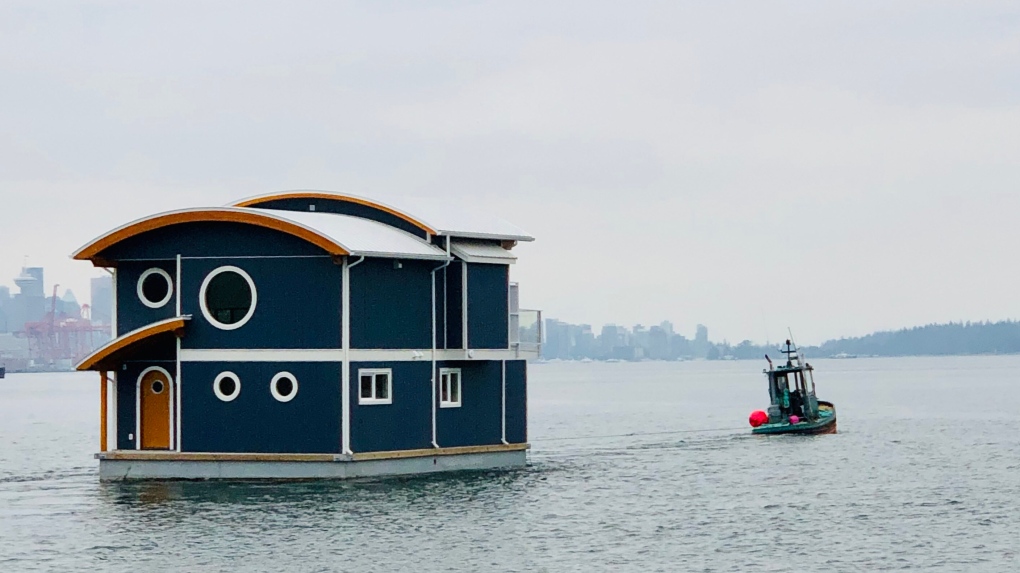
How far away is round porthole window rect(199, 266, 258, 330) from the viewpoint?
142ft

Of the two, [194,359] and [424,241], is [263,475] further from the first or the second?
[424,241]

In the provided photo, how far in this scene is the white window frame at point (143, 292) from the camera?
146ft

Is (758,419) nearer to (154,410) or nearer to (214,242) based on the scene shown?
(154,410)

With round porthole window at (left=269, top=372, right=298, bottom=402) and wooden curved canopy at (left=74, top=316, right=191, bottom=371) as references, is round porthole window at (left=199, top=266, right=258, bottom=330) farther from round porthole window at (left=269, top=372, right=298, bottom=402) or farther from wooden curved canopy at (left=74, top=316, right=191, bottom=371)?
round porthole window at (left=269, top=372, right=298, bottom=402)

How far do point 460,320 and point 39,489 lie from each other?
41.9 ft

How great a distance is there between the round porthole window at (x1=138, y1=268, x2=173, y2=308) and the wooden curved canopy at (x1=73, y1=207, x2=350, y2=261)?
117 cm

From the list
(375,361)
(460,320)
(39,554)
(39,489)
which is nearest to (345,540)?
(39,554)

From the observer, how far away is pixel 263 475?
42.6m

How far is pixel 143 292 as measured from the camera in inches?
1768

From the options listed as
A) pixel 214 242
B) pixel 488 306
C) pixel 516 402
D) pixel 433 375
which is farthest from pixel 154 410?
pixel 516 402

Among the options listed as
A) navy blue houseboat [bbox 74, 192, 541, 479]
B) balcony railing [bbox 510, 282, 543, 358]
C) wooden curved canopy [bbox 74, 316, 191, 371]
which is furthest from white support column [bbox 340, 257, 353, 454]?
balcony railing [bbox 510, 282, 543, 358]

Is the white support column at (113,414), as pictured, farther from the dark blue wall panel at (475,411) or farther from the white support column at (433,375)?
the dark blue wall panel at (475,411)

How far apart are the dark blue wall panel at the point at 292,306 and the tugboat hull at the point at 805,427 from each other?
3123 centimetres

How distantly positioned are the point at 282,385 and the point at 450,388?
17.2 ft
